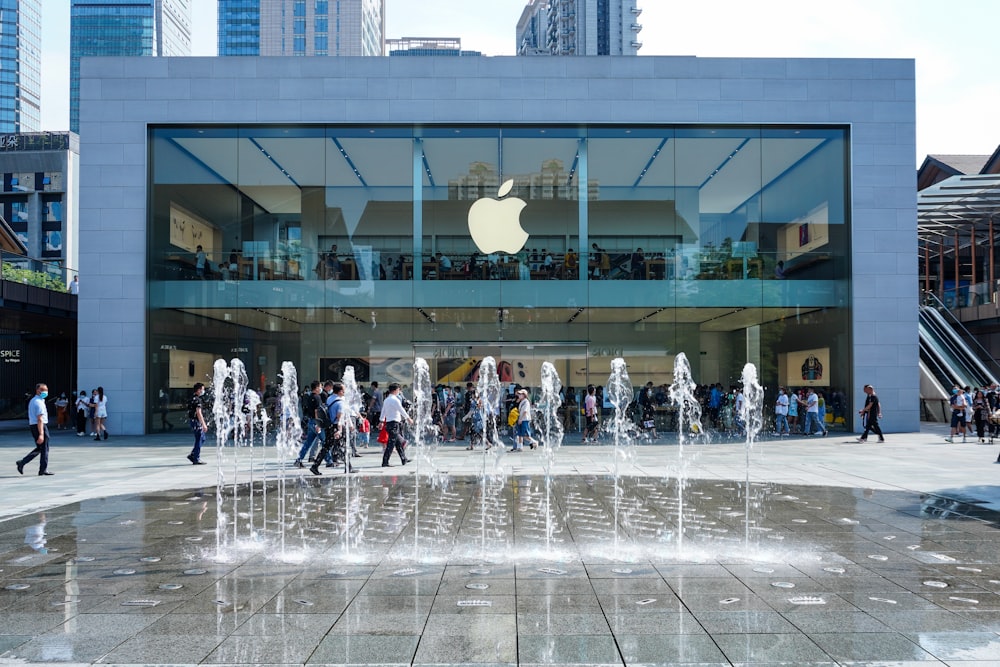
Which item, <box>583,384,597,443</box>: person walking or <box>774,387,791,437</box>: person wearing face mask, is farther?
<box>774,387,791,437</box>: person wearing face mask

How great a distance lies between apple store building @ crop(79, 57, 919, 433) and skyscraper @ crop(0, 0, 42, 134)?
14660 centimetres

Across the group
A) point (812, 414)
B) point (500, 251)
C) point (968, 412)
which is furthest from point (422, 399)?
point (968, 412)

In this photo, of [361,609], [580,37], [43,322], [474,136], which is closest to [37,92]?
[580,37]

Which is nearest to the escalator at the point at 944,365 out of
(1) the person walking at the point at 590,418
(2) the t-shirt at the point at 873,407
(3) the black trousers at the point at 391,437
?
(2) the t-shirt at the point at 873,407

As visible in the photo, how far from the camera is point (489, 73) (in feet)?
82.0

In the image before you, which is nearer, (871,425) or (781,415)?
(871,425)

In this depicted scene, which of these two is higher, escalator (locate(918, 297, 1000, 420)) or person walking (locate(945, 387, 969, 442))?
escalator (locate(918, 297, 1000, 420))

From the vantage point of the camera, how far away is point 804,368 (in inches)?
984

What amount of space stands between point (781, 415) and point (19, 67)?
6521 inches

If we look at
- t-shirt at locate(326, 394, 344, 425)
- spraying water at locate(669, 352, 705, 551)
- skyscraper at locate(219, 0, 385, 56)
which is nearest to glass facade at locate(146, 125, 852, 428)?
spraying water at locate(669, 352, 705, 551)

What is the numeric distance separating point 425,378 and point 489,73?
31.9ft

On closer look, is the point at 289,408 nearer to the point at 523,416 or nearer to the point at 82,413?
the point at 82,413

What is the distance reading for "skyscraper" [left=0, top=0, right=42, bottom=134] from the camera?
14638 centimetres

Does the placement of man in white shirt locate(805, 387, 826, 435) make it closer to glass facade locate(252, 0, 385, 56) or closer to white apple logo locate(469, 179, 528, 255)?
white apple logo locate(469, 179, 528, 255)
